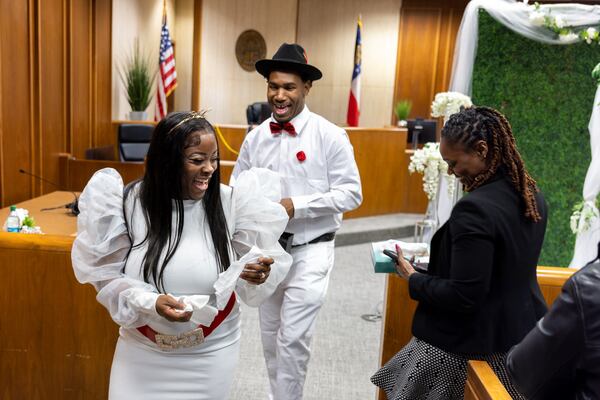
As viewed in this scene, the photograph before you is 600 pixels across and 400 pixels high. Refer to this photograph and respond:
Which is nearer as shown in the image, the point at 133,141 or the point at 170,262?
the point at 170,262

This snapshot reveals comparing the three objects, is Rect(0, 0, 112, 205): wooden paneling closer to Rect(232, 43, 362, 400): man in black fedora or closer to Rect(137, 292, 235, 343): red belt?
Rect(232, 43, 362, 400): man in black fedora

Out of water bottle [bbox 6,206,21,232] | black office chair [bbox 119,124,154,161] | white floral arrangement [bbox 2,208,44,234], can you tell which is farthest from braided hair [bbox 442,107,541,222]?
black office chair [bbox 119,124,154,161]

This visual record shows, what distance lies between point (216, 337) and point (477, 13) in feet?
12.0

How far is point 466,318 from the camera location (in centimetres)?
177

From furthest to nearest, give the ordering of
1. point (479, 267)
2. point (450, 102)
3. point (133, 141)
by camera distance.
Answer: point (133, 141) → point (450, 102) → point (479, 267)

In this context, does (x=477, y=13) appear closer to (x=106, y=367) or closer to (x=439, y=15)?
(x=106, y=367)

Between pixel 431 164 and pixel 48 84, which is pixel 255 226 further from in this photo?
pixel 48 84

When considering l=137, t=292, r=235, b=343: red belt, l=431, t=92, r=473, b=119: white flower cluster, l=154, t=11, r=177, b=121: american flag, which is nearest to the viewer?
l=137, t=292, r=235, b=343: red belt

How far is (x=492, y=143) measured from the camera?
69.4 inches

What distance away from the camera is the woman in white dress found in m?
1.73

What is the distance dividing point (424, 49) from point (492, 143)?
393 inches

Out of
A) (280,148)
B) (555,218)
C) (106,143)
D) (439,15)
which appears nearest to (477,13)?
(555,218)

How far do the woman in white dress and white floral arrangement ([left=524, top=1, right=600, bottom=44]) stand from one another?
3478 millimetres

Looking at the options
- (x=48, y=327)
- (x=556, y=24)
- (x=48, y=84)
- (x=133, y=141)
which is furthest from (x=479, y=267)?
(x=133, y=141)
